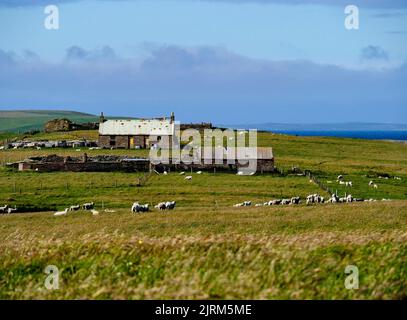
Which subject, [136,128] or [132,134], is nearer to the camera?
[132,134]

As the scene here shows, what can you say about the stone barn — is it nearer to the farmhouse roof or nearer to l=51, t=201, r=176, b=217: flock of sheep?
the farmhouse roof

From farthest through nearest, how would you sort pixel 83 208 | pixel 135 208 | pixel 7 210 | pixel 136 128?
pixel 136 128 < pixel 83 208 < pixel 7 210 < pixel 135 208

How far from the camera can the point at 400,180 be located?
65875 mm

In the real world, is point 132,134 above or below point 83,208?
above

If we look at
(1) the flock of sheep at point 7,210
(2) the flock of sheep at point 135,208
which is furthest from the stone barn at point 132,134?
(1) the flock of sheep at point 7,210

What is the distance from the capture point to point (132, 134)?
9400 cm

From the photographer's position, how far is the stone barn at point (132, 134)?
9325cm

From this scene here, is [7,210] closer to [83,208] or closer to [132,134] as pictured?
[83,208]

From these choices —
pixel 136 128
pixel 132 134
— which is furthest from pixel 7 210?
pixel 136 128

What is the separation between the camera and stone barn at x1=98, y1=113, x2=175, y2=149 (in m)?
93.2

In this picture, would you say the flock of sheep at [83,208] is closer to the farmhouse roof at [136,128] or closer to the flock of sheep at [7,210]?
the flock of sheep at [7,210]

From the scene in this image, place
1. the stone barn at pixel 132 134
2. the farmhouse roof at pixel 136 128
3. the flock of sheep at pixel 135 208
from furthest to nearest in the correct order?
the farmhouse roof at pixel 136 128 < the stone barn at pixel 132 134 < the flock of sheep at pixel 135 208

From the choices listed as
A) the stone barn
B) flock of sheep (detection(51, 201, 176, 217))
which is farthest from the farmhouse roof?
flock of sheep (detection(51, 201, 176, 217))

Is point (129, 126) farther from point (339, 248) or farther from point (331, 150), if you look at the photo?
point (339, 248)
